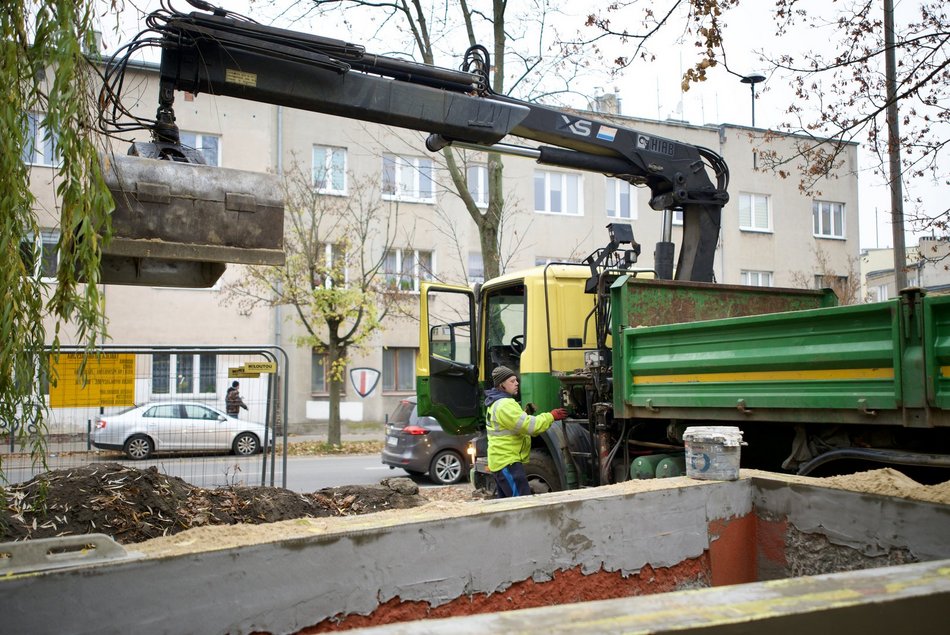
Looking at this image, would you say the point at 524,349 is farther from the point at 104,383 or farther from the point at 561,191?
the point at 561,191

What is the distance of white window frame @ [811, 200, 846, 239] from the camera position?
3039cm

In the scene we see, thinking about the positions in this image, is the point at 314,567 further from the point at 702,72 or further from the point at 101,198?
the point at 702,72

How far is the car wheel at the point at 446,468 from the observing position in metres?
13.6

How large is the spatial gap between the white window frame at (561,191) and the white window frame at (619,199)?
98cm

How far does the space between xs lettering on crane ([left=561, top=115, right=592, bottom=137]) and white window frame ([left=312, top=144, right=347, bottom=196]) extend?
15851 millimetres

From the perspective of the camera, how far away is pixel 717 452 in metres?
4.49

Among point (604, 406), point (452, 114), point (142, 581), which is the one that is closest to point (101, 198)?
point (142, 581)

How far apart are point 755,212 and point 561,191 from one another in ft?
26.0

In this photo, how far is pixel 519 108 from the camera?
24.7 ft

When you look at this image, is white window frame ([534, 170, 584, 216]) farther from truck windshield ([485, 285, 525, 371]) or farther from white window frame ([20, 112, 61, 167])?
white window frame ([20, 112, 61, 167])

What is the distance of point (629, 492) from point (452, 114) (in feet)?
13.7

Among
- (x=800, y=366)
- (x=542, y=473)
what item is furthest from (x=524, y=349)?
(x=800, y=366)

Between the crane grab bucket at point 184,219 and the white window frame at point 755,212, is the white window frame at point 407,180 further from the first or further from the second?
the crane grab bucket at point 184,219

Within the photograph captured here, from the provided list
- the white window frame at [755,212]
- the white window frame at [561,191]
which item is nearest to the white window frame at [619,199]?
the white window frame at [561,191]
